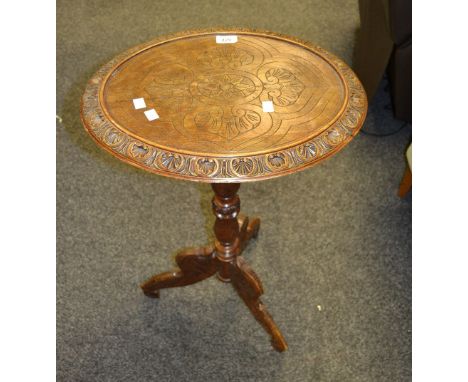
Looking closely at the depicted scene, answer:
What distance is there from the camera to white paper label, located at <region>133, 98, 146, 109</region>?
46.1 inches

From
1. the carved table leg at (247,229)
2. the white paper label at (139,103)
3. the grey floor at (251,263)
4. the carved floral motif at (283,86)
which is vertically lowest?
the grey floor at (251,263)

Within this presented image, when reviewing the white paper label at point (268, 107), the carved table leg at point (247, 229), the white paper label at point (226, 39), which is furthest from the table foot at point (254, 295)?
the white paper label at point (226, 39)

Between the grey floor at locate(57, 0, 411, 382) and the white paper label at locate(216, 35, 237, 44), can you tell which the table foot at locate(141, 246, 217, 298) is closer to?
the grey floor at locate(57, 0, 411, 382)

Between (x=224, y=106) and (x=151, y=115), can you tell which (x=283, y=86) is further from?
(x=151, y=115)

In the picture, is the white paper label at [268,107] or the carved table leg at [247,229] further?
the carved table leg at [247,229]

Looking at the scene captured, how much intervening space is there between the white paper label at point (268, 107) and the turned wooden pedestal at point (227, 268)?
1.00 feet

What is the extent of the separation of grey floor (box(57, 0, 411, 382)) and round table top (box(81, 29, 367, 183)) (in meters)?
0.71

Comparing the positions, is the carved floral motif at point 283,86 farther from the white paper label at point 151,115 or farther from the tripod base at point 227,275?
the tripod base at point 227,275

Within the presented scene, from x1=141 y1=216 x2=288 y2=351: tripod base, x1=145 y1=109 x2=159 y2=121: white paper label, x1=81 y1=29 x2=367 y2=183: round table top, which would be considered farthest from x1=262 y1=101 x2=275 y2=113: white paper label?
x1=141 y1=216 x2=288 y2=351: tripod base

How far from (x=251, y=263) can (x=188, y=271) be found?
30cm

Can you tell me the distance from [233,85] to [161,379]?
2.84 feet

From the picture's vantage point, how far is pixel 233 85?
4.09 feet

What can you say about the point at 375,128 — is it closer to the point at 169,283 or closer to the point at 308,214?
the point at 308,214

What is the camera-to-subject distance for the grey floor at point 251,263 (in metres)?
1.45
